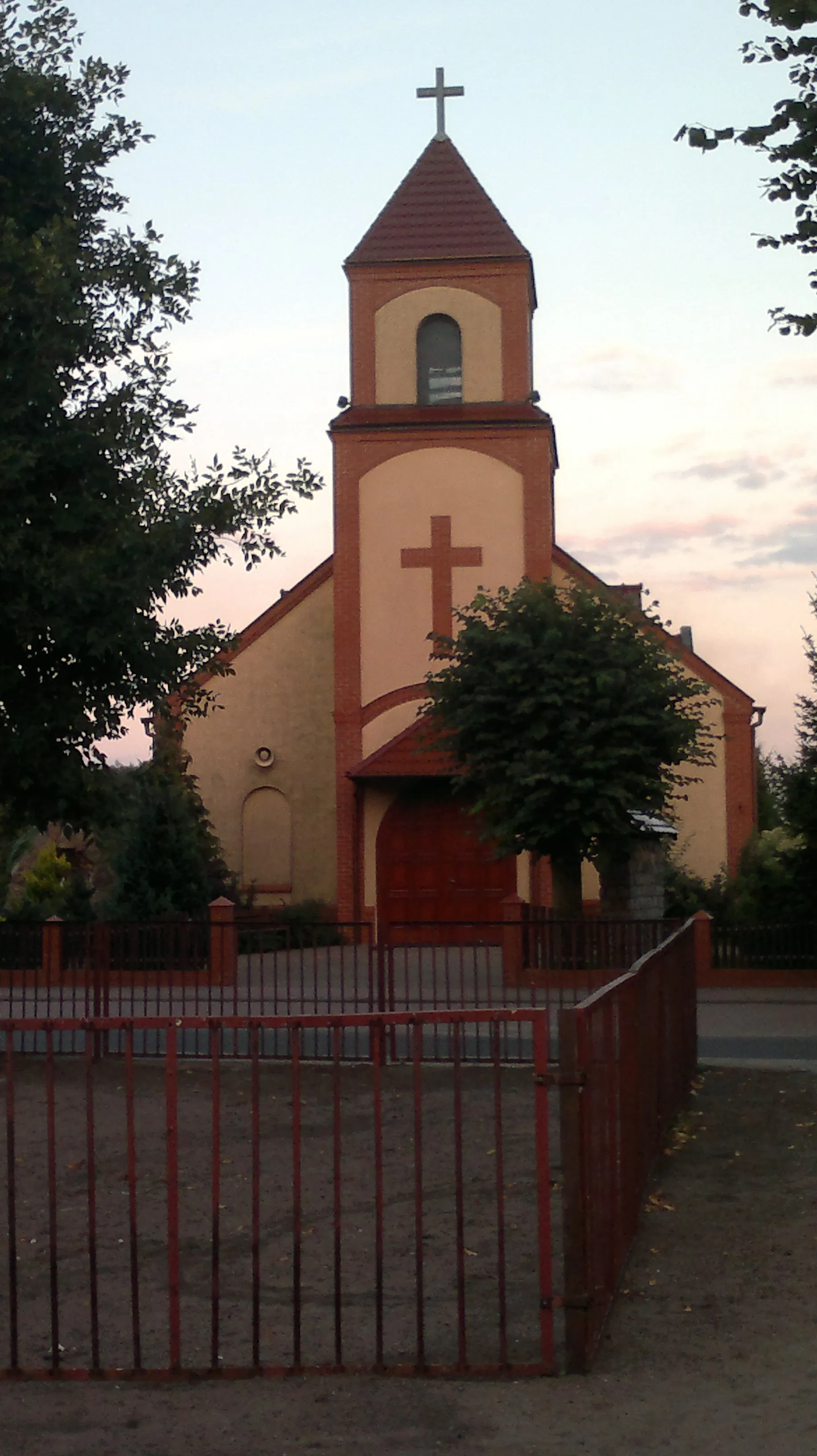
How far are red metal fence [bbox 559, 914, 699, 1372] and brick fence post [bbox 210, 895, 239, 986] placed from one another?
6.30 m

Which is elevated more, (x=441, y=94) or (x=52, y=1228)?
(x=441, y=94)

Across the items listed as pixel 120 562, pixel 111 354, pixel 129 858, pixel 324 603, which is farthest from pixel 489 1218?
pixel 324 603

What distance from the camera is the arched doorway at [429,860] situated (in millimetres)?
30094

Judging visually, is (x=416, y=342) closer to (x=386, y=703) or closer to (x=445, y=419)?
(x=445, y=419)

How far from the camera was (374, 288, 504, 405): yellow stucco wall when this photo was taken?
31.0 metres

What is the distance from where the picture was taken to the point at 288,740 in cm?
3192

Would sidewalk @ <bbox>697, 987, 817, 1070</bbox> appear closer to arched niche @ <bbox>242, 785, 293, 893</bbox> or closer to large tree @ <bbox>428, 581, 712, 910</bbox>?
large tree @ <bbox>428, 581, 712, 910</bbox>

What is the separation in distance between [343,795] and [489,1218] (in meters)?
21.8

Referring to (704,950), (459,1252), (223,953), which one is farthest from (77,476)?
(704,950)

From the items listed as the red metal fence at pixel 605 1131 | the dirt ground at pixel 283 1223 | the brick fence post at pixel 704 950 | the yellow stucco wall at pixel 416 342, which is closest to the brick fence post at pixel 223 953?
the dirt ground at pixel 283 1223

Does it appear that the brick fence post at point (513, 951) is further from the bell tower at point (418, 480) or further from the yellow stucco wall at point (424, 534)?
the yellow stucco wall at point (424, 534)

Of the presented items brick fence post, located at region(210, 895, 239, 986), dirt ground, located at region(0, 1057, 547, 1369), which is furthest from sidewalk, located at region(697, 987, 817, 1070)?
brick fence post, located at region(210, 895, 239, 986)

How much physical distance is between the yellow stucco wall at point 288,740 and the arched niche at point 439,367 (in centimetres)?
426

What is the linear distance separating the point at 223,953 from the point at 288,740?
1652cm
